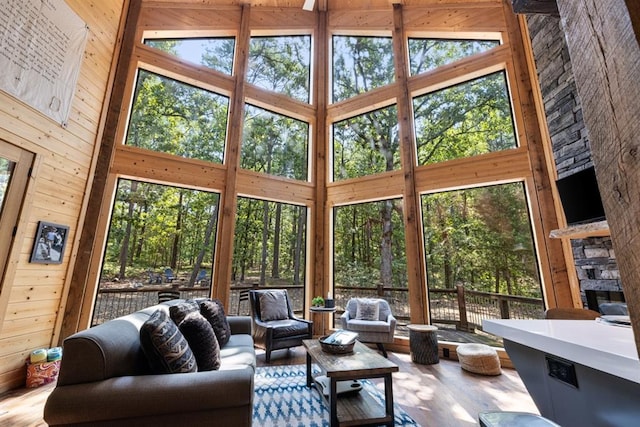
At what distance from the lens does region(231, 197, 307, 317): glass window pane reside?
5359 mm

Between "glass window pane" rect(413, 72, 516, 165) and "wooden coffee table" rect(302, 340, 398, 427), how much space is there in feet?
12.5

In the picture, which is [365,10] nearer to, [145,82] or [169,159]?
[145,82]

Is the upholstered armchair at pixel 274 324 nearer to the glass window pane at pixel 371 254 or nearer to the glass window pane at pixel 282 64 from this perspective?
the glass window pane at pixel 371 254

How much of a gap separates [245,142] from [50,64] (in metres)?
2.91

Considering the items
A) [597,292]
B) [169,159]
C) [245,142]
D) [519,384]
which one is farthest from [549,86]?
[169,159]

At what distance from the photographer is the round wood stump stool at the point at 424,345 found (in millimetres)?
4043

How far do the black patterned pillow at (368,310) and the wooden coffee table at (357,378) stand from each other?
1.91 metres

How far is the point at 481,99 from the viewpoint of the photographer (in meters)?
4.91

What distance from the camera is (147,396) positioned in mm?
1555

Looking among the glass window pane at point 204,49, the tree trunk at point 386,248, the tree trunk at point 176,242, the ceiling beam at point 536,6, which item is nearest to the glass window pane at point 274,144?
the glass window pane at point 204,49

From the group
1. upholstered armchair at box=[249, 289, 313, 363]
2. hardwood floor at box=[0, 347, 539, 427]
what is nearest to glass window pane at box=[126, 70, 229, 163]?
upholstered armchair at box=[249, 289, 313, 363]

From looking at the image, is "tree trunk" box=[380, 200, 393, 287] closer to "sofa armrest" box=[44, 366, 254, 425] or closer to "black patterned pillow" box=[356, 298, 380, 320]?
"black patterned pillow" box=[356, 298, 380, 320]

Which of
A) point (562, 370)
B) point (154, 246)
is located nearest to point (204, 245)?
point (154, 246)

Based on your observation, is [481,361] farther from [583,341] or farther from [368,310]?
[583,341]
